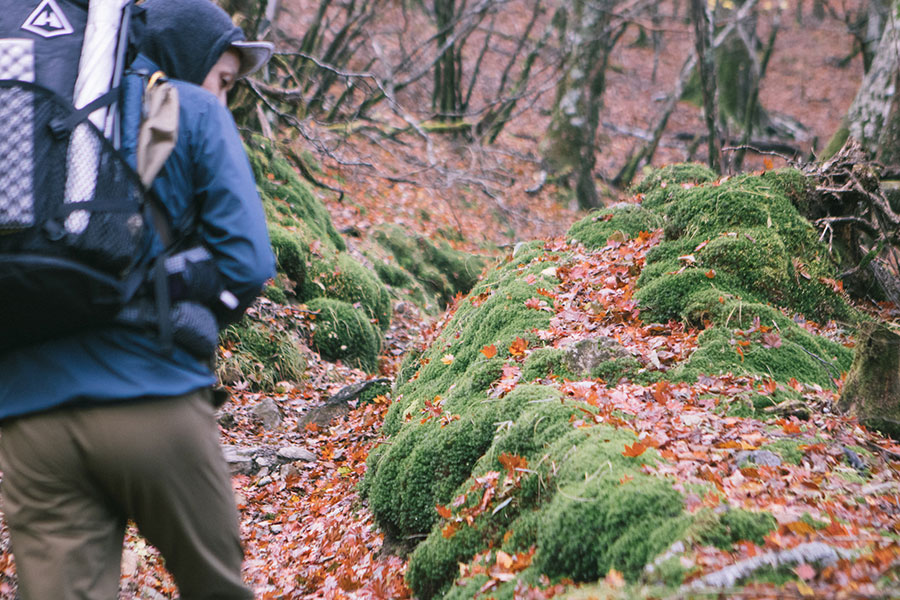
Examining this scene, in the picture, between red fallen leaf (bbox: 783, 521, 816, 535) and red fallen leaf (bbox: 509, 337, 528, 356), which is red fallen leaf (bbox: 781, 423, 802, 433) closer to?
red fallen leaf (bbox: 783, 521, 816, 535)

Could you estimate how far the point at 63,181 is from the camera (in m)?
2.00

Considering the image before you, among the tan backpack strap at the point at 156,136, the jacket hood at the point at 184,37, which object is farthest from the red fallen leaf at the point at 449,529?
the jacket hood at the point at 184,37

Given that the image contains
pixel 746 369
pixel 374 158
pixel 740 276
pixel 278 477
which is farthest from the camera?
pixel 374 158

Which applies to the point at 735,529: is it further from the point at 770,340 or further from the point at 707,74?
the point at 707,74

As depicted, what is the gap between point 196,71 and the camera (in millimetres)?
2541

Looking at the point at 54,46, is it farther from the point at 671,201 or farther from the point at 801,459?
the point at 671,201

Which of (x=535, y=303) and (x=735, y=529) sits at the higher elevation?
(x=735, y=529)

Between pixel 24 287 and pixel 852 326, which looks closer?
pixel 24 287

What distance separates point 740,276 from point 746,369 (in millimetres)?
1231

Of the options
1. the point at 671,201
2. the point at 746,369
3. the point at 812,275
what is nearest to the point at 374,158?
the point at 671,201

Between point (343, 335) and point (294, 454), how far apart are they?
276cm

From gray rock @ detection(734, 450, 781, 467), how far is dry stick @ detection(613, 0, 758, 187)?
14603 millimetres

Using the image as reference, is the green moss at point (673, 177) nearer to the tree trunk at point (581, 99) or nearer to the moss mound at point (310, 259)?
the moss mound at point (310, 259)

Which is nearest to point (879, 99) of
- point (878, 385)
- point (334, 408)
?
point (878, 385)
